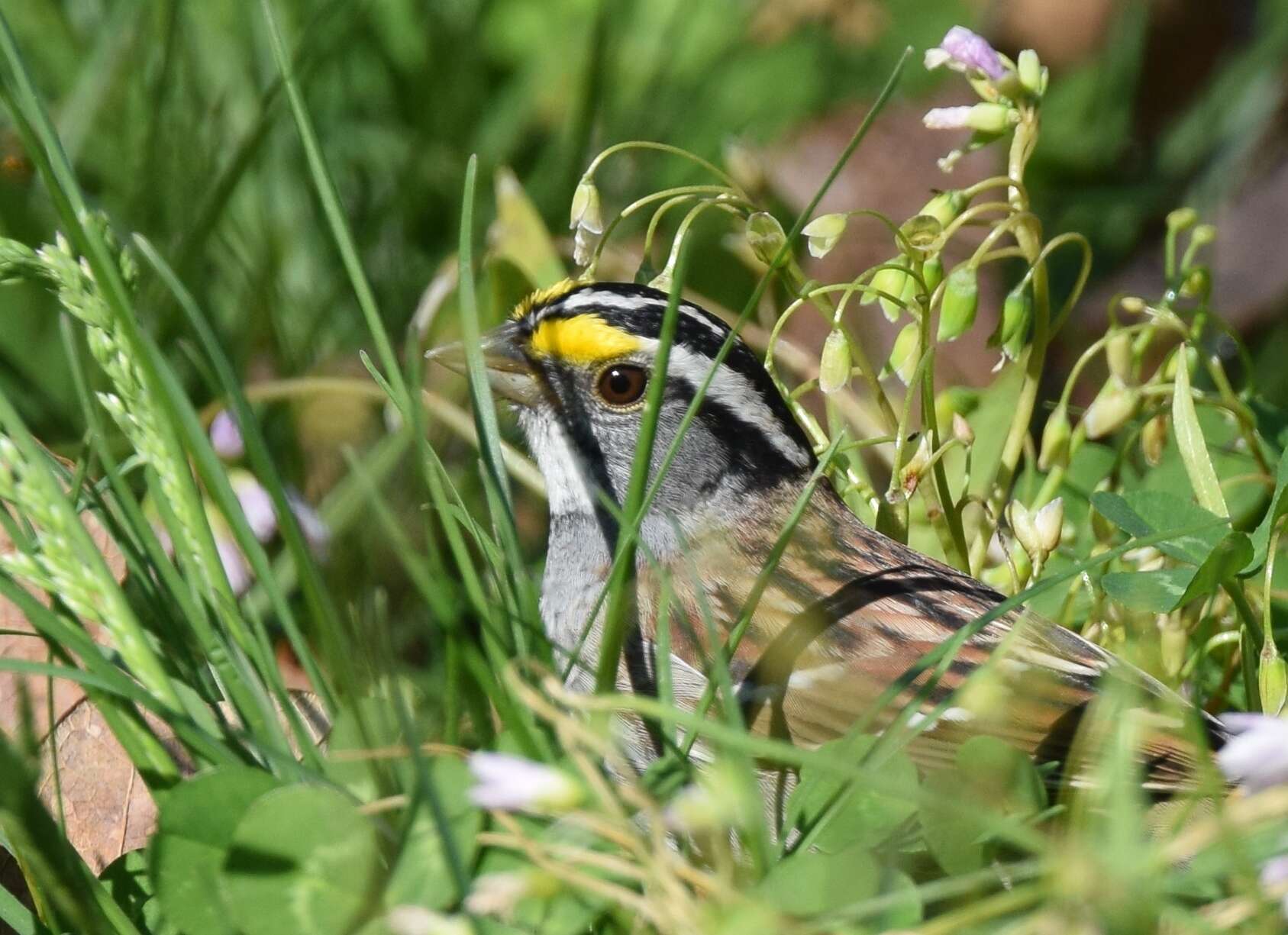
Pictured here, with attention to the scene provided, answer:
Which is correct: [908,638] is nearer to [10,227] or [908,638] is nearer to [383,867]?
[383,867]

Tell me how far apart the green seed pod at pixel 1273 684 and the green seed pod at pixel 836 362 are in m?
0.50

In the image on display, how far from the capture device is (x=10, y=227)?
2643 millimetres

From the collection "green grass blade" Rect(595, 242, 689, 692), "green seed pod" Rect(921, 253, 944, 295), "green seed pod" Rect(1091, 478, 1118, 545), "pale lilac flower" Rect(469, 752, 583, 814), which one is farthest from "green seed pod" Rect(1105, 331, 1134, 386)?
"pale lilac flower" Rect(469, 752, 583, 814)

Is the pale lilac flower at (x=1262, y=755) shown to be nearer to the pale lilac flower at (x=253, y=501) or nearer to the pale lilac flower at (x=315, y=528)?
the pale lilac flower at (x=315, y=528)

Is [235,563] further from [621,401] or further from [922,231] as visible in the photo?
[922,231]

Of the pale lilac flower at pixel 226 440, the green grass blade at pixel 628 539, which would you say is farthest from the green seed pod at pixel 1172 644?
the pale lilac flower at pixel 226 440

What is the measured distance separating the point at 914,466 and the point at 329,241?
154 cm

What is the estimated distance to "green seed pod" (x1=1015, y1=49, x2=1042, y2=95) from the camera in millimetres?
1721

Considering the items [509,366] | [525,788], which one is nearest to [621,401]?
[509,366]

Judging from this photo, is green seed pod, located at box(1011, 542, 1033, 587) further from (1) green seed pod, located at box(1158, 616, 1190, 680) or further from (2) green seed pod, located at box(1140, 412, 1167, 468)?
(2) green seed pod, located at box(1140, 412, 1167, 468)

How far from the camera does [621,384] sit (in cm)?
205

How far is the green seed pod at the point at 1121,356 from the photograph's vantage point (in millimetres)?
1810

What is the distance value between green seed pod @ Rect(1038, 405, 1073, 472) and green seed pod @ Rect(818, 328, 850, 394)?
36 centimetres

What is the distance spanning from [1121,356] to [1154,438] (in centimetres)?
15
